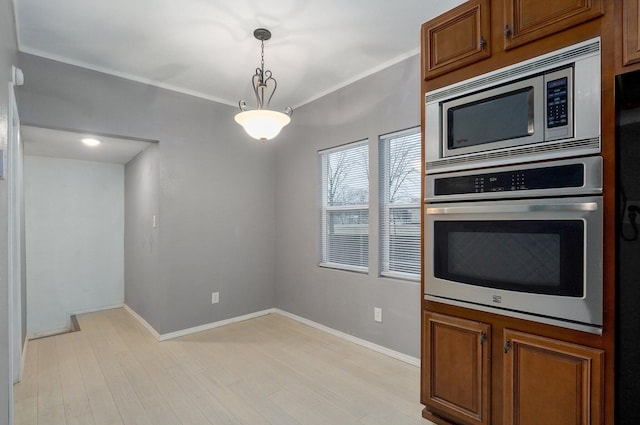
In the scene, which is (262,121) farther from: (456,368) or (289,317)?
(289,317)

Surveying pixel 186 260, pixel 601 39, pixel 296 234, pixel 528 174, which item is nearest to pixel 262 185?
pixel 296 234

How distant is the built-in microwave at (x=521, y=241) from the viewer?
4.59 ft

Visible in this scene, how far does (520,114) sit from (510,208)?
454mm

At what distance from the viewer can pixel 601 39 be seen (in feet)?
4.55

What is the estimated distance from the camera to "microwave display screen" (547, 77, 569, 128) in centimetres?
146

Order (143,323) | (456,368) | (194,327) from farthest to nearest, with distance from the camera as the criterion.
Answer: (143,323), (194,327), (456,368)

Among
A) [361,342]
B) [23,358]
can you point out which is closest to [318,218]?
[361,342]

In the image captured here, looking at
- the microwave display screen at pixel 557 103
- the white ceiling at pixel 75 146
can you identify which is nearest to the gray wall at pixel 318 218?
the microwave display screen at pixel 557 103

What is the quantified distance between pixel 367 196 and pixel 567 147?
2058 millimetres

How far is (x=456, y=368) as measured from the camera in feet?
6.03

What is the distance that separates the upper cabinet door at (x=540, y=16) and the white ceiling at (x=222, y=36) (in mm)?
759

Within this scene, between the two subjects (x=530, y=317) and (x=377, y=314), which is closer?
(x=530, y=317)

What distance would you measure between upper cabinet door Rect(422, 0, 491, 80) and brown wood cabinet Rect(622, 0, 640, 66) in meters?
0.53

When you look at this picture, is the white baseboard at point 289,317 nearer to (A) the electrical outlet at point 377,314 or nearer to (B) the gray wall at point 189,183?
(B) the gray wall at point 189,183
